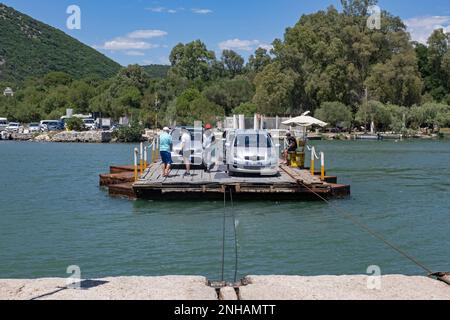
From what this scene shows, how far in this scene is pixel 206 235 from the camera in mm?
18344

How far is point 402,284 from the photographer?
9.01 meters

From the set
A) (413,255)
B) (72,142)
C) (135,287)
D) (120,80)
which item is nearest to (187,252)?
(413,255)

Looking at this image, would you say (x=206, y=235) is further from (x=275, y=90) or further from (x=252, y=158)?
(x=275, y=90)

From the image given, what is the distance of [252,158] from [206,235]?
7.21 m

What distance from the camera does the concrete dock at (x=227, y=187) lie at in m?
23.5

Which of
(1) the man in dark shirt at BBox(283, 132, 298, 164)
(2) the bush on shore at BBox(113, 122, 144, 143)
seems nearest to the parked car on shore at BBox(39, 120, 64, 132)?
(2) the bush on shore at BBox(113, 122, 144, 143)

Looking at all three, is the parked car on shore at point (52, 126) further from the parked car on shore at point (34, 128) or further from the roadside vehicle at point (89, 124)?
the roadside vehicle at point (89, 124)

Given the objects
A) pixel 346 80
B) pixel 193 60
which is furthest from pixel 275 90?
pixel 193 60

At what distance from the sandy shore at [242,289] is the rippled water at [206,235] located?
450 centimetres

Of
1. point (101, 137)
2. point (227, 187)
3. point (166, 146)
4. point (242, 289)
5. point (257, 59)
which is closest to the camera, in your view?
point (242, 289)

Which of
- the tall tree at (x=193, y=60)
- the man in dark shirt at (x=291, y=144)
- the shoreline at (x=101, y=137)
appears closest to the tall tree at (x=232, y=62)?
the tall tree at (x=193, y=60)

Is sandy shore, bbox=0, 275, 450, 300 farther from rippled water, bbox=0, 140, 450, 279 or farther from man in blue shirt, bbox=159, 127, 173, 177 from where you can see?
man in blue shirt, bbox=159, 127, 173, 177

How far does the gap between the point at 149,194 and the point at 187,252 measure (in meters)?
8.26
